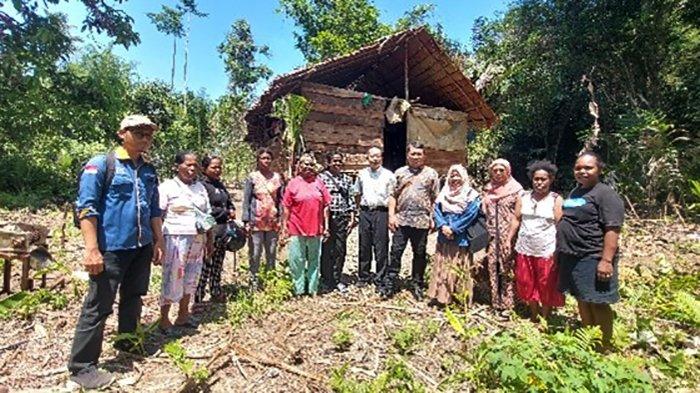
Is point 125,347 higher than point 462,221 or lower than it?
lower

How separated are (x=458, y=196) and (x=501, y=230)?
0.55 metres

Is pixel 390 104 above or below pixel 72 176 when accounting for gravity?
above

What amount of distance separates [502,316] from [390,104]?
6505 millimetres

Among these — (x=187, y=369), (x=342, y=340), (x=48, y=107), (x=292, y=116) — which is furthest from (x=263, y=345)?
(x=48, y=107)

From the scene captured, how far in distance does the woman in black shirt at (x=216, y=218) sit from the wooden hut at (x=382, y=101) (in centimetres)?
431

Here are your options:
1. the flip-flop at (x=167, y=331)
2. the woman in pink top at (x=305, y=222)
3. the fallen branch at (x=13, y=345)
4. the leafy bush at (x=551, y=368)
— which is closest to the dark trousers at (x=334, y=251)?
the woman in pink top at (x=305, y=222)

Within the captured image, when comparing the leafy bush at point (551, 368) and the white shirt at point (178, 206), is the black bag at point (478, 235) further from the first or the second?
the white shirt at point (178, 206)

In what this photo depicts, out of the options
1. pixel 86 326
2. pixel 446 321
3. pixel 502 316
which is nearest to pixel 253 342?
pixel 86 326

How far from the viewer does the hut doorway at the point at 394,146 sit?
42.2ft

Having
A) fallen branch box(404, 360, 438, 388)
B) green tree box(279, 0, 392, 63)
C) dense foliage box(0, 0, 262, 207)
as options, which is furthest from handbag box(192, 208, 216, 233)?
green tree box(279, 0, 392, 63)

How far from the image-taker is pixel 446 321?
14.4 ft

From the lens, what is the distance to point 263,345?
3791 millimetres

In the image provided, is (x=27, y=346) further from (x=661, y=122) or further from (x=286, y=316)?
(x=661, y=122)

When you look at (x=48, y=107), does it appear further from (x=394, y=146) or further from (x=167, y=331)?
(x=167, y=331)
